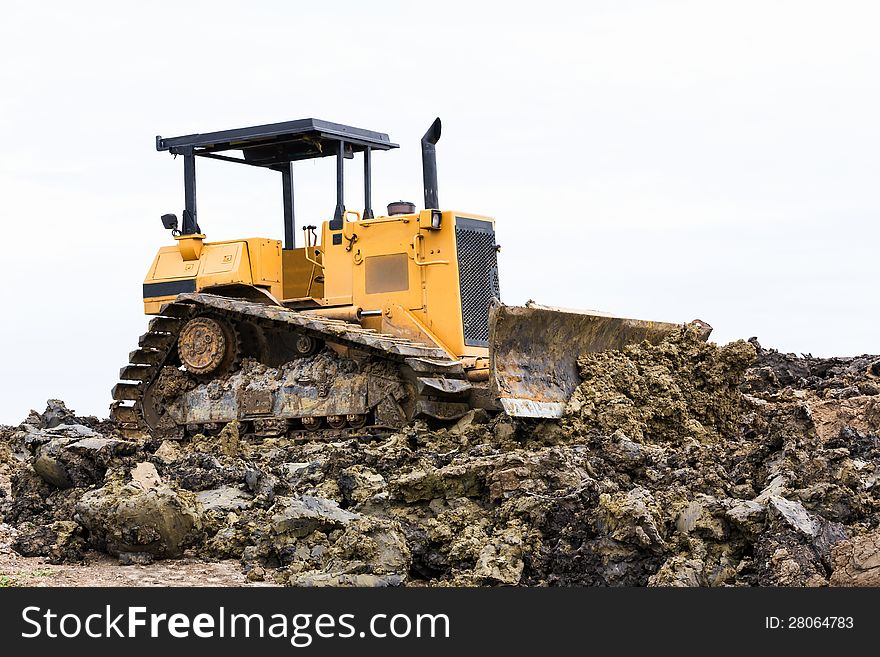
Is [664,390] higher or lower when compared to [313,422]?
higher

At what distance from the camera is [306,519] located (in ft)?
28.2

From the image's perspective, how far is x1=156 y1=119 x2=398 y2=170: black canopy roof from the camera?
44.8ft

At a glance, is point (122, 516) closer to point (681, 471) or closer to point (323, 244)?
point (681, 471)

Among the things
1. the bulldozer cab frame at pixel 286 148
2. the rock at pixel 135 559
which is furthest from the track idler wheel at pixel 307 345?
the rock at pixel 135 559

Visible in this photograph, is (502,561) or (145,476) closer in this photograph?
(502,561)

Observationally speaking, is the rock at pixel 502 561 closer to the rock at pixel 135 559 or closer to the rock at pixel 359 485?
the rock at pixel 359 485

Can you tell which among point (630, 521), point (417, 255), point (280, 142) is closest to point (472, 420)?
point (417, 255)

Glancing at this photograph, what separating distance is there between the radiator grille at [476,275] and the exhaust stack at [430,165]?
322 mm

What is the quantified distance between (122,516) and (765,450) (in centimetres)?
442

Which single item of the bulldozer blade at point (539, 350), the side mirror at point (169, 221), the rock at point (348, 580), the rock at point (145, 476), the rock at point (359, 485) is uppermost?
the side mirror at point (169, 221)

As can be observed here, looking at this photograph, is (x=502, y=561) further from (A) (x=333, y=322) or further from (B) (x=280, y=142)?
(B) (x=280, y=142)

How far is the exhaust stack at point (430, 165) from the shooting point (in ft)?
43.2

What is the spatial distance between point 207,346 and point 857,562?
7.89m

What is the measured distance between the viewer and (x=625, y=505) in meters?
7.92
